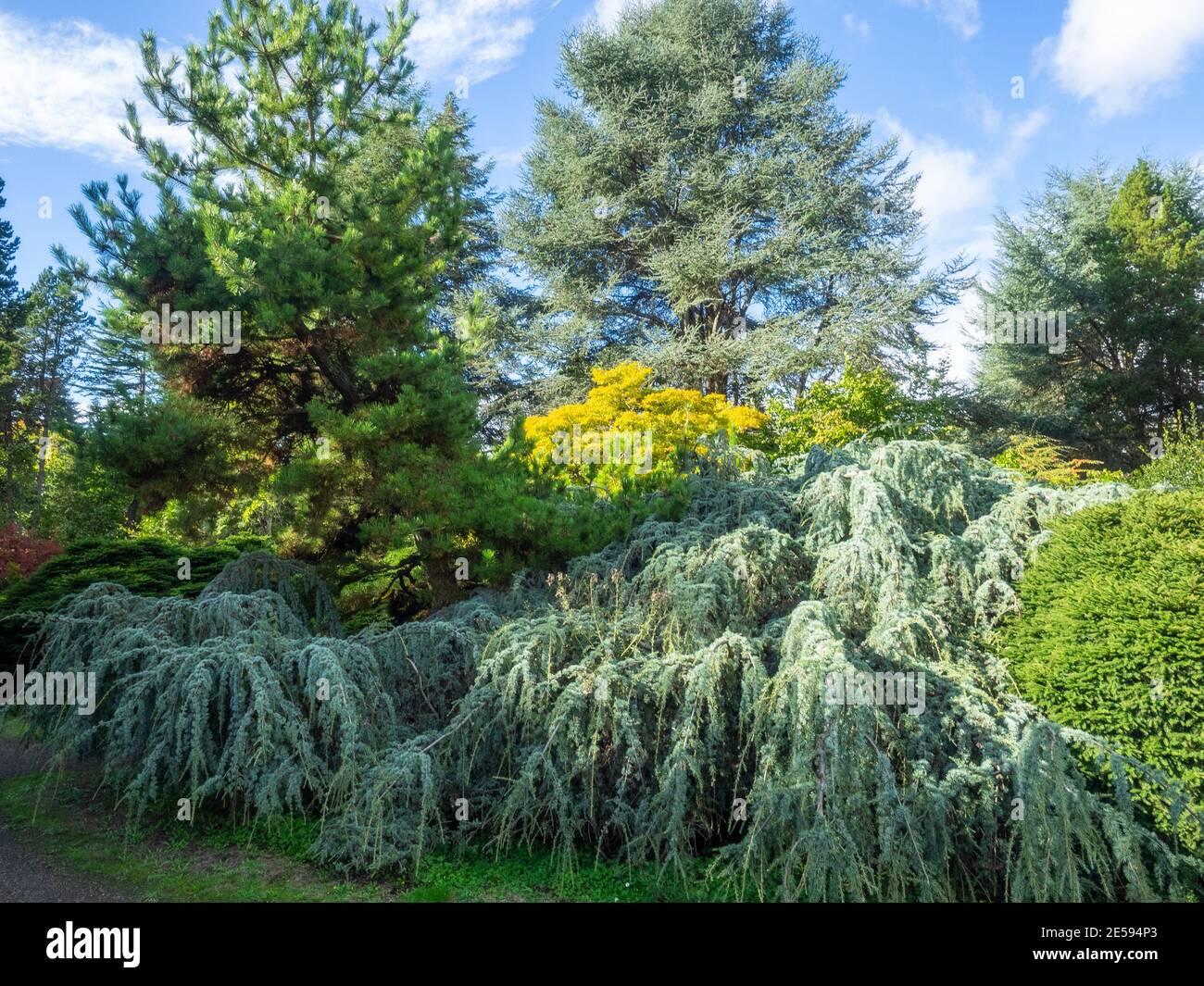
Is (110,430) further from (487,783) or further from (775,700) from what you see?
(775,700)

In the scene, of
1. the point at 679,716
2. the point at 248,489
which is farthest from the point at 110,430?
the point at 679,716

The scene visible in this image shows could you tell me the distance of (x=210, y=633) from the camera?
500 cm

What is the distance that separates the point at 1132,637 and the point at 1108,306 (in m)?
18.8

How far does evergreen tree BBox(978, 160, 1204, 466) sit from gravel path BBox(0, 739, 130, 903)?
1777cm

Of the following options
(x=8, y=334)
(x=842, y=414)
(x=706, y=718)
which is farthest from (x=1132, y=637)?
(x=8, y=334)

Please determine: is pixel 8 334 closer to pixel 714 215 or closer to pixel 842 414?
pixel 714 215

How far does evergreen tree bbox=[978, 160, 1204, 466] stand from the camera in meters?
18.1

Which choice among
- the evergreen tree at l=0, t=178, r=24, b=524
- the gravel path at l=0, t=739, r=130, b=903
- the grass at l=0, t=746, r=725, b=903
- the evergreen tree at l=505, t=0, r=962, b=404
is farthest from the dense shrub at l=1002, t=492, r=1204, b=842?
the evergreen tree at l=0, t=178, r=24, b=524

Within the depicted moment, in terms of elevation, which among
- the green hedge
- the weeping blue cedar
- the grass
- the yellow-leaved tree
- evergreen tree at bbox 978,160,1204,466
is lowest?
the grass

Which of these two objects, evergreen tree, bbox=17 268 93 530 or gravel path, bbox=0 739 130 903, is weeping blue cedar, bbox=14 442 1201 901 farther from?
evergreen tree, bbox=17 268 93 530

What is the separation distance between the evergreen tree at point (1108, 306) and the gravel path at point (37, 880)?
17770 mm

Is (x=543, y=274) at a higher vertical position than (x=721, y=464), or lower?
higher
